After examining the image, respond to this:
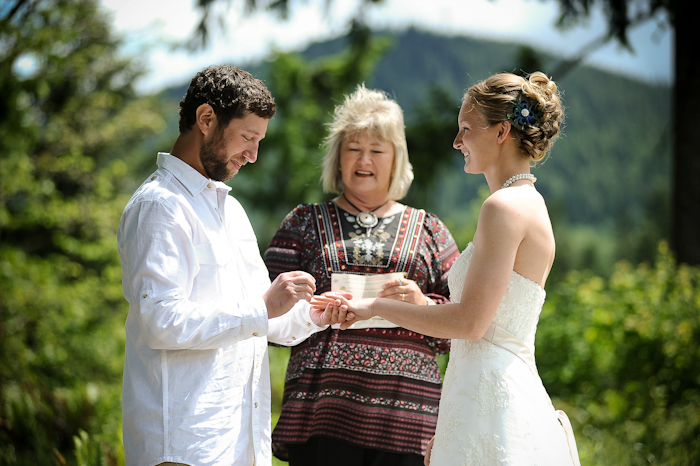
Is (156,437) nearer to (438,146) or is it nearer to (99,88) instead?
(438,146)

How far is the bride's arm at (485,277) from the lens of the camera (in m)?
1.90

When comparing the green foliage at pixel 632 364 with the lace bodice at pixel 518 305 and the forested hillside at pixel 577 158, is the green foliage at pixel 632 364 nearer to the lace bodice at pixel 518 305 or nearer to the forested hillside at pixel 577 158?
the lace bodice at pixel 518 305

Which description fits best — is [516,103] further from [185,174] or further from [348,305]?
[185,174]

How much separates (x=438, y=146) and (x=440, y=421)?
433 centimetres

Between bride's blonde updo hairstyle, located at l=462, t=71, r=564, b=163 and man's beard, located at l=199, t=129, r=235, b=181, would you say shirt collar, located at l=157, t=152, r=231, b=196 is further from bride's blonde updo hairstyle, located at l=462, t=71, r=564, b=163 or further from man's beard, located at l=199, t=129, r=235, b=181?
bride's blonde updo hairstyle, located at l=462, t=71, r=564, b=163

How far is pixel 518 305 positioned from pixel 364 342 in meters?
0.89

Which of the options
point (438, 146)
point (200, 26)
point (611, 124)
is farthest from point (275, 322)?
point (611, 124)

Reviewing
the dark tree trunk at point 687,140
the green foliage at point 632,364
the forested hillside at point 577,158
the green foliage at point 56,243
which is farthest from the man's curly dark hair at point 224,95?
the forested hillside at point 577,158

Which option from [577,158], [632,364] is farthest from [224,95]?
[577,158]

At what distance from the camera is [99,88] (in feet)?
35.4

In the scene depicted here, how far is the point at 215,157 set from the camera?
2.10 m

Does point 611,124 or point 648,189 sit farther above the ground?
point 611,124

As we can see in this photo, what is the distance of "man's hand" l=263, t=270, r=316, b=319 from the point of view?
207cm

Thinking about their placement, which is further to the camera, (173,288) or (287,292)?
(287,292)
